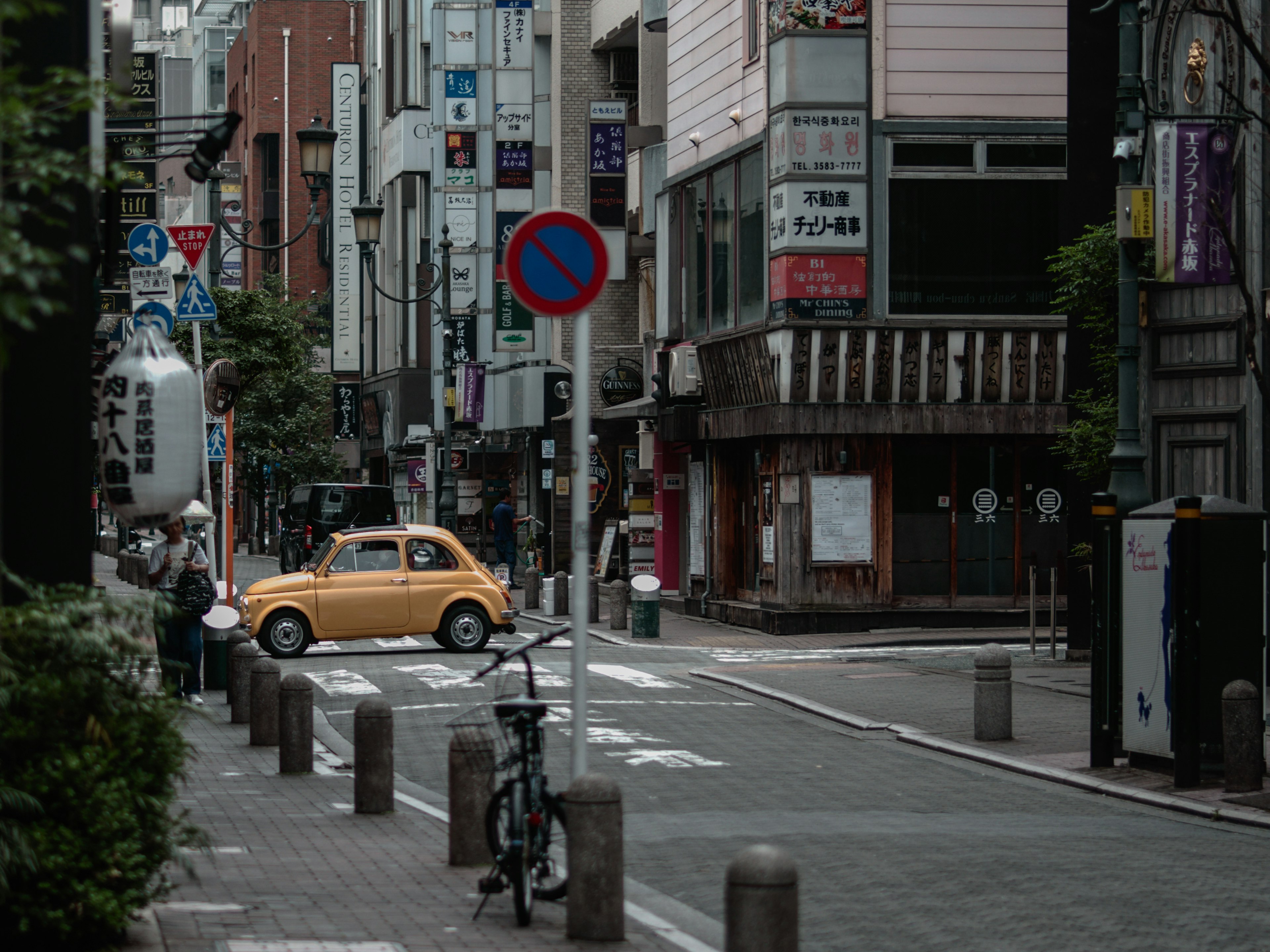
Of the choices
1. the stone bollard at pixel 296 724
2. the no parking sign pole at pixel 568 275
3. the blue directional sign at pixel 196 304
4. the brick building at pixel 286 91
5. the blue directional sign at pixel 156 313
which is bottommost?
the stone bollard at pixel 296 724

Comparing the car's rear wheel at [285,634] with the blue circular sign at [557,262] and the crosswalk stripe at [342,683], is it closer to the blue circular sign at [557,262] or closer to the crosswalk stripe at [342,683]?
the crosswalk stripe at [342,683]

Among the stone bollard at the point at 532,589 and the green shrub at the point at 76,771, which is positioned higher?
the green shrub at the point at 76,771

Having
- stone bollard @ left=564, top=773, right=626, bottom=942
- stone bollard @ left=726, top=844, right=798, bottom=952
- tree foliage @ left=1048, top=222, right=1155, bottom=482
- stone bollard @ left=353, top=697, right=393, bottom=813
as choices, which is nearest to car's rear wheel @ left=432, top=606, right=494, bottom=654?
tree foliage @ left=1048, top=222, right=1155, bottom=482

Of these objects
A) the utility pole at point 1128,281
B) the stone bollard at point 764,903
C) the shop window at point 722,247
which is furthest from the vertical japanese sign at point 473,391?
the stone bollard at point 764,903

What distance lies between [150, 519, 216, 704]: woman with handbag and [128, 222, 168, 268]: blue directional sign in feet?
9.51

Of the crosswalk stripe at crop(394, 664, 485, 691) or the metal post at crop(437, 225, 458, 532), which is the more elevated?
the metal post at crop(437, 225, 458, 532)

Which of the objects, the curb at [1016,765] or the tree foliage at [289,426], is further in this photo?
the tree foliage at [289,426]

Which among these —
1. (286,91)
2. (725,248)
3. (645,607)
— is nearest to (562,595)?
(645,607)

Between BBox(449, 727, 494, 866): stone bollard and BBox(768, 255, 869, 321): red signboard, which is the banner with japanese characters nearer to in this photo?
BBox(768, 255, 869, 321): red signboard

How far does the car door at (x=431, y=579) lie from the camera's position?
79.7 feet

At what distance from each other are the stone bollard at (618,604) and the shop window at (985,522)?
561 centimetres

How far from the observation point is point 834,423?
29.4m

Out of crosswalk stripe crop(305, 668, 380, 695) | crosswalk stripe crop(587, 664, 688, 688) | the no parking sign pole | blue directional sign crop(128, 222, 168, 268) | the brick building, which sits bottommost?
crosswalk stripe crop(587, 664, 688, 688)

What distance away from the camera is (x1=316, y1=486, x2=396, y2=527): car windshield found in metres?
44.2
